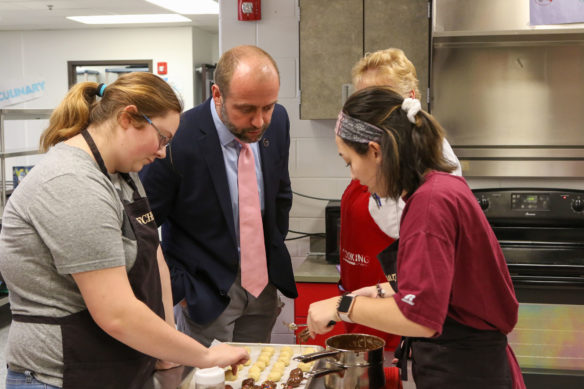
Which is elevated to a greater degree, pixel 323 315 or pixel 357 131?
pixel 357 131

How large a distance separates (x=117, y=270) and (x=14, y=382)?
1.14 feet

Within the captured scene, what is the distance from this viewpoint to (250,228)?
207 centimetres

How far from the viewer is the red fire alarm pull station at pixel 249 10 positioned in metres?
3.22

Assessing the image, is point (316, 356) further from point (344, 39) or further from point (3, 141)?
point (3, 141)

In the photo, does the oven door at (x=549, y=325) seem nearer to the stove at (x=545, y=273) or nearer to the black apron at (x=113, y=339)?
the stove at (x=545, y=273)

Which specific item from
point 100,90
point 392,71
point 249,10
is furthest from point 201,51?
point 100,90

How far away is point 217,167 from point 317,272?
1.05 metres

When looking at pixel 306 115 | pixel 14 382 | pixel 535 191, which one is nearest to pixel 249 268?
pixel 14 382

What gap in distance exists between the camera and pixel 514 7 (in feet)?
10.2

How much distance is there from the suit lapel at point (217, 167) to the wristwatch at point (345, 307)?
29.8 inches

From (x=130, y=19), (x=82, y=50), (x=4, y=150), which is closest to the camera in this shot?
(x=4, y=150)

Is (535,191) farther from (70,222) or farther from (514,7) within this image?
(70,222)

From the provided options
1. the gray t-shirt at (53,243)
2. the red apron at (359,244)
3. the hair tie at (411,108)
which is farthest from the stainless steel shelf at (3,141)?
the hair tie at (411,108)

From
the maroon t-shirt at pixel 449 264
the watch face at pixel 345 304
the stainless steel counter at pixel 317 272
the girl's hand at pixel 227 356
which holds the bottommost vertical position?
the stainless steel counter at pixel 317 272
